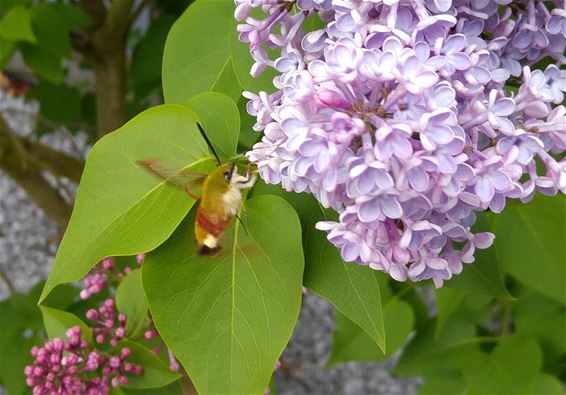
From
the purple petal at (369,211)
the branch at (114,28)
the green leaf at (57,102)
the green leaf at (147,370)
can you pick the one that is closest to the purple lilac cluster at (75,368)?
the green leaf at (147,370)

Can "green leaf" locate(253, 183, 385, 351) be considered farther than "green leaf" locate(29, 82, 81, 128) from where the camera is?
No

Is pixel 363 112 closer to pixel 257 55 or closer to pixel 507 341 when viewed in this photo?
pixel 257 55

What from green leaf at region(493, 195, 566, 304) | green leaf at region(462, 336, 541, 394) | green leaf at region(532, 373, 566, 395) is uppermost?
green leaf at region(493, 195, 566, 304)

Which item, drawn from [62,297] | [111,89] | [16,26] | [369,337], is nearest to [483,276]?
[369,337]

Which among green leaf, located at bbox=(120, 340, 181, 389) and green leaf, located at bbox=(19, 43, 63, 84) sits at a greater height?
green leaf, located at bbox=(19, 43, 63, 84)

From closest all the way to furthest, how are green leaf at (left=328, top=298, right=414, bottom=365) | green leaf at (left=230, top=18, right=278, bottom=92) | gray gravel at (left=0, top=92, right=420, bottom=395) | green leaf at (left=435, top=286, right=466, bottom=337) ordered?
1. green leaf at (left=230, top=18, right=278, bottom=92)
2. green leaf at (left=435, top=286, right=466, bottom=337)
3. green leaf at (left=328, top=298, right=414, bottom=365)
4. gray gravel at (left=0, top=92, right=420, bottom=395)

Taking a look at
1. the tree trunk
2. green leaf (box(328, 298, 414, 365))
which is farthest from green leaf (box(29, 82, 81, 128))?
green leaf (box(328, 298, 414, 365))

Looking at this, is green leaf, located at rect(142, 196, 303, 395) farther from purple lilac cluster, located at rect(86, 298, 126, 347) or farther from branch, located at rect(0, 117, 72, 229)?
branch, located at rect(0, 117, 72, 229)
